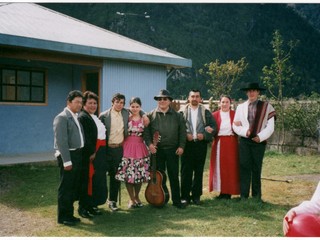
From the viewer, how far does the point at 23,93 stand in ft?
31.8

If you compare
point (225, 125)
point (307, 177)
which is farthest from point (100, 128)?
point (307, 177)

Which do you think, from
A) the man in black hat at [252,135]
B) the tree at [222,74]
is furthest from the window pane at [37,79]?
the tree at [222,74]

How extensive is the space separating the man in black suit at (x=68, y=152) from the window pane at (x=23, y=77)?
218 inches

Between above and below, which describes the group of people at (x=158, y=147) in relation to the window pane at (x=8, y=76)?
below

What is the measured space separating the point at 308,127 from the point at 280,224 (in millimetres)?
6959

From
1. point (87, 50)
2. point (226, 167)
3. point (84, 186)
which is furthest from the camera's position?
point (87, 50)

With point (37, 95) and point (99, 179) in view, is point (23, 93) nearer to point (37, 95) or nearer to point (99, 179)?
point (37, 95)

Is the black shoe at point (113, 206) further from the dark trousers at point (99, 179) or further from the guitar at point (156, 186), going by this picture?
the guitar at point (156, 186)

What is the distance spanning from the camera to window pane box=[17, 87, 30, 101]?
31.5 feet

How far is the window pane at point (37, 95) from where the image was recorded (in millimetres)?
9867

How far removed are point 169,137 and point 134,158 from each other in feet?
1.86

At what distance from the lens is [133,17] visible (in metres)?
29.1

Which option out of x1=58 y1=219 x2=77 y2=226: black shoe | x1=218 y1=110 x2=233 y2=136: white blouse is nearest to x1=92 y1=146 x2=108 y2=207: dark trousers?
x1=58 y1=219 x2=77 y2=226: black shoe

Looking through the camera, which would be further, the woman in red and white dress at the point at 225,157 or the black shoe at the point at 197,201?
the woman in red and white dress at the point at 225,157
